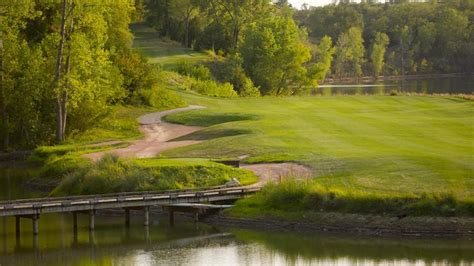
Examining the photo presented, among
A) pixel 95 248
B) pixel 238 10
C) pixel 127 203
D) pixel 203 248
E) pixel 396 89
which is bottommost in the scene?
pixel 396 89

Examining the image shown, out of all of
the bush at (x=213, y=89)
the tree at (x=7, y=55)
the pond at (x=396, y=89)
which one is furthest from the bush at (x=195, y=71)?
the tree at (x=7, y=55)

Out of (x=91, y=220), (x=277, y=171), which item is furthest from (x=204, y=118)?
(x=91, y=220)

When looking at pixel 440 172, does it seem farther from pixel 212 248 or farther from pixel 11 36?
pixel 11 36

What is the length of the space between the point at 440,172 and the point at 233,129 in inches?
840

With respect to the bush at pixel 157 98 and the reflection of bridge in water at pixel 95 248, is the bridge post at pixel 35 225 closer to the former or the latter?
the reflection of bridge in water at pixel 95 248

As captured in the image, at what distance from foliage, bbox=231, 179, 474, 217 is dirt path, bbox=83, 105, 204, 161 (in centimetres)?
1307

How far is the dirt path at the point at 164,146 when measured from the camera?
49.1 metres

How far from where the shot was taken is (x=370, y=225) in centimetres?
4153

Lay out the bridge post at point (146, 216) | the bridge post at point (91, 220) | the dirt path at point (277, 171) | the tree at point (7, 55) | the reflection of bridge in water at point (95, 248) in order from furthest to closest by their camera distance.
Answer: the tree at point (7, 55), the dirt path at point (277, 171), the bridge post at point (146, 216), the bridge post at point (91, 220), the reflection of bridge in water at point (95, 248)

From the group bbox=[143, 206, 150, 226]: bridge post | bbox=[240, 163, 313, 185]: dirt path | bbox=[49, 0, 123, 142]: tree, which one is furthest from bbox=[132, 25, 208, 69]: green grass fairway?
bbox=[143, 206, 150, 226]: bridge post

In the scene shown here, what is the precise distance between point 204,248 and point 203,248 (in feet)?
0.13

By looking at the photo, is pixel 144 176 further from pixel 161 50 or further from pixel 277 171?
pixel 161 50

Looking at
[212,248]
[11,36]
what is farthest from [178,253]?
[11,36]

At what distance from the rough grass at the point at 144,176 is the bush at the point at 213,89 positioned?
153ft
